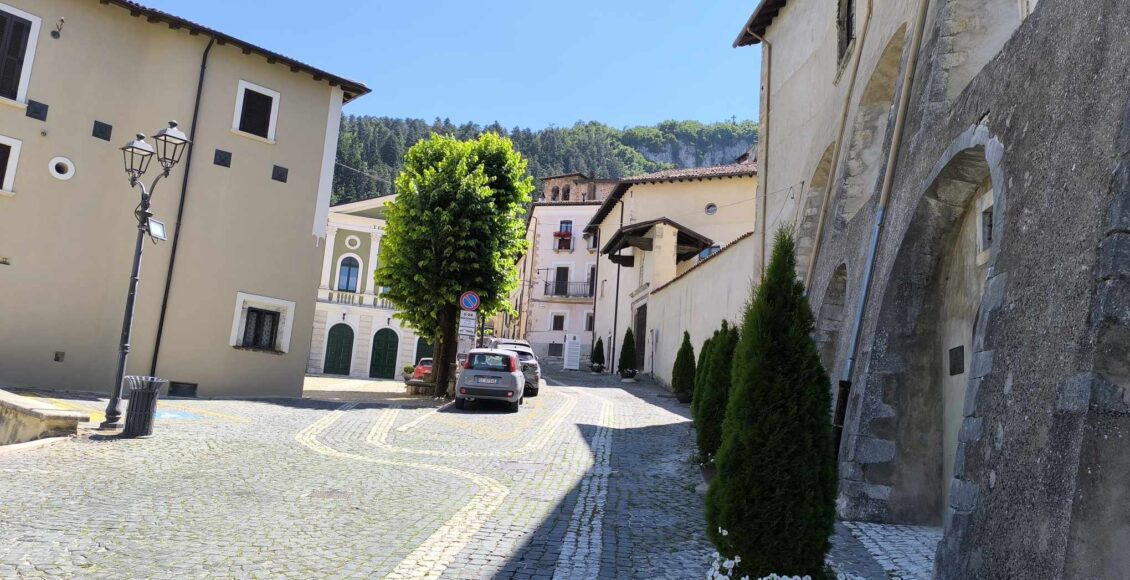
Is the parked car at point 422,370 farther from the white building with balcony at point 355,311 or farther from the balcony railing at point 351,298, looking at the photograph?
the white building with balcony at point 355,311

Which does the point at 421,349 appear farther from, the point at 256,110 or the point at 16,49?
the point at 16,49

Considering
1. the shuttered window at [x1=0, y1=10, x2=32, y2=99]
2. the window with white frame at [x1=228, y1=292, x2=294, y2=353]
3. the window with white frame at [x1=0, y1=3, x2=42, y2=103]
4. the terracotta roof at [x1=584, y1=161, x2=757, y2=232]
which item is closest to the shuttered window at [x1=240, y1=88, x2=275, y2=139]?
the window with white frame at [x1=228, y1=292, x2=294, y2=353]

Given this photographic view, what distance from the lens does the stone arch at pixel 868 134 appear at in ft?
38.5

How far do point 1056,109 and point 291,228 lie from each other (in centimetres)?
1863

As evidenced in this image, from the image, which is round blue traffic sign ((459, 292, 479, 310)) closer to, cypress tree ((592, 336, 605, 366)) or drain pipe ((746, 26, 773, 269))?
drain pipe ((746, 26, 773, 269))

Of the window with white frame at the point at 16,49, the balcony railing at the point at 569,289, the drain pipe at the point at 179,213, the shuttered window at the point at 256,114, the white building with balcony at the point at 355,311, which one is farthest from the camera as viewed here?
the balcony railing at the point at 569,289

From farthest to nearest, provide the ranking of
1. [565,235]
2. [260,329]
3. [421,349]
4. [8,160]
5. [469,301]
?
[565,235], [421,349], [260,329], [469,301], [8,160]

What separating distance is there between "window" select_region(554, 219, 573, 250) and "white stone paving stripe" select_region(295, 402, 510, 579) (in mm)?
46393

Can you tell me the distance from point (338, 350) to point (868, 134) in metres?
33.2

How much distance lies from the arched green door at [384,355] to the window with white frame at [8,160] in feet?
80.4

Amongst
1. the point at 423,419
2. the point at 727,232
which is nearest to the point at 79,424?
the point at 423,419

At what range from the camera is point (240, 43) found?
19.7 m

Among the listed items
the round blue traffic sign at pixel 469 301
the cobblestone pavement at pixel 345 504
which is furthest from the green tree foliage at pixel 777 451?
the round blue traffic sign at pixel 469 301

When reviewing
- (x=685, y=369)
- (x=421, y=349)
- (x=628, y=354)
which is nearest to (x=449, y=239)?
(x=685, y=369)
